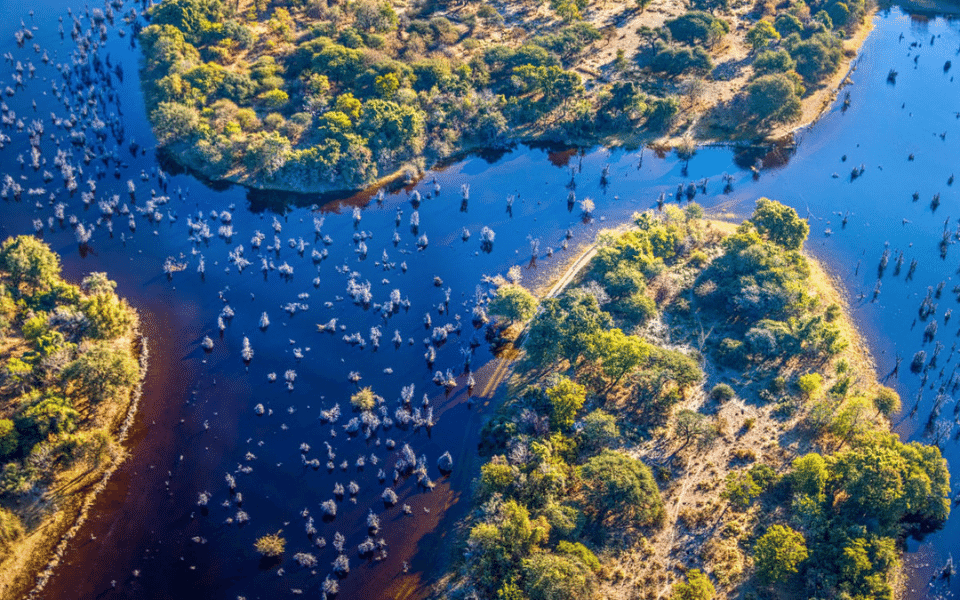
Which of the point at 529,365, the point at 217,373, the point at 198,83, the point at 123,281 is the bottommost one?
the point at 529,365

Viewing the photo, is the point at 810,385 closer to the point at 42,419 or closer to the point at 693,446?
the point at 693,446

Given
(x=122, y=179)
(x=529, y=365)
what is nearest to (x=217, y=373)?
(x=529, y=365)

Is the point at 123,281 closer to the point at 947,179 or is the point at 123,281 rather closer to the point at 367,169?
the point at 367,169

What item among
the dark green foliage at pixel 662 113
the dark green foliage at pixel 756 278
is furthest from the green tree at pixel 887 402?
the dark green foliage at pixel 662 113

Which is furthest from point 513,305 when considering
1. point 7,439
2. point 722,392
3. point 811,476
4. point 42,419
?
point 7,439

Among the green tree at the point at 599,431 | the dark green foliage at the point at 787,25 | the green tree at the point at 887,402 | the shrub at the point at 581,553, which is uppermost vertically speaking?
the dark green foliage at the point at 787,25

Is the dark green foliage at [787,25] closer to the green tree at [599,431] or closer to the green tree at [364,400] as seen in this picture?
the green tree at [599,431]

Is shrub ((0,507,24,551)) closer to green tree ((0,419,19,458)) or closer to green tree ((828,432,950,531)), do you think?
green tree ((0,419,19,458))
